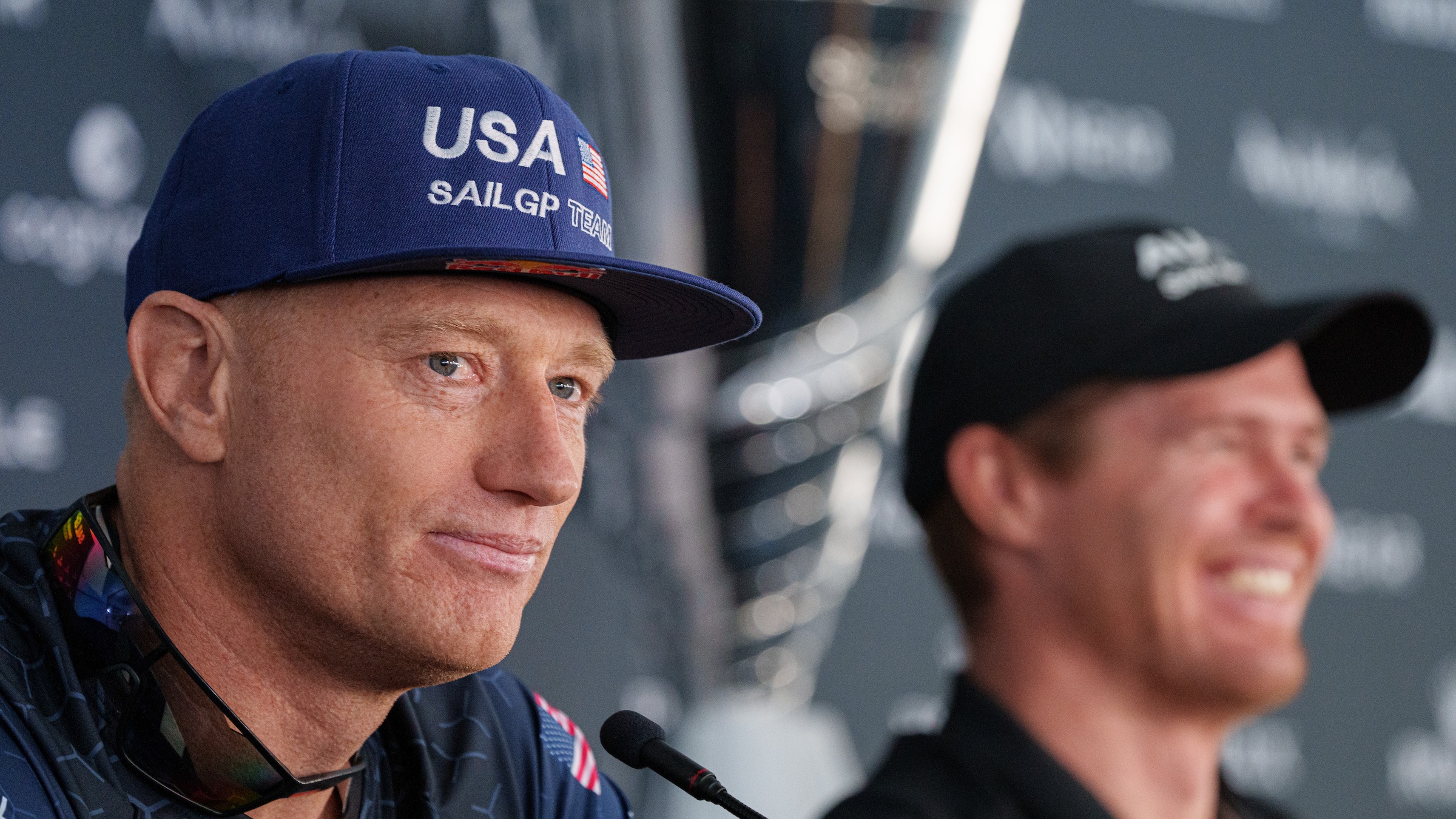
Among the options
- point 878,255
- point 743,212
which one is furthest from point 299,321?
point 878,255

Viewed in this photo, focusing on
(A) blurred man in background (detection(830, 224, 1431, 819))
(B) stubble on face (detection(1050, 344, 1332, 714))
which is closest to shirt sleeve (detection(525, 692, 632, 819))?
(A) blurred man in background (detection(830, 224, 1431, 819))

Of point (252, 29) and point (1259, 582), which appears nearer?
point (1259, 582)

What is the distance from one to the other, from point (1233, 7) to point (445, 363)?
1.68 metres

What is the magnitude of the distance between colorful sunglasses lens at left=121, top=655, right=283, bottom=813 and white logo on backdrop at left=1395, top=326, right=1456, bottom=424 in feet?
6.06

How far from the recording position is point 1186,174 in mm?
1906

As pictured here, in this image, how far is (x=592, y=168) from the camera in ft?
2.45

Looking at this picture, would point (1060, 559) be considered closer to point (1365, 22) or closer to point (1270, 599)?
point (1270, 599)

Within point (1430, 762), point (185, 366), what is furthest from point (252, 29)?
point (1430, 762)

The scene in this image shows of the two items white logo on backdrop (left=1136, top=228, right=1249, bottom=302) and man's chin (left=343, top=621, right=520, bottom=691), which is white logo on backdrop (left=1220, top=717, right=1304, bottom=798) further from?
man's chin (left=343, top=621, right=520, bottom=691)

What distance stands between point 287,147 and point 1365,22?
188 cm

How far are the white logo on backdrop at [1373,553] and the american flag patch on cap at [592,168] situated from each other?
1500 mm

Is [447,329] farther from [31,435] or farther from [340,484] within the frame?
[31,435]

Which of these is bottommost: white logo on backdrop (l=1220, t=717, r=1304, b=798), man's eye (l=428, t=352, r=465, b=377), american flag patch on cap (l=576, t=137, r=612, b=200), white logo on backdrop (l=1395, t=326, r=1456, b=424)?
white logo on backdrop (l=1220, t=717, r=1304, b=798)

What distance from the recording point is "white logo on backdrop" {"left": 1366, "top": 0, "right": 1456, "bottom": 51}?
6.76ft
